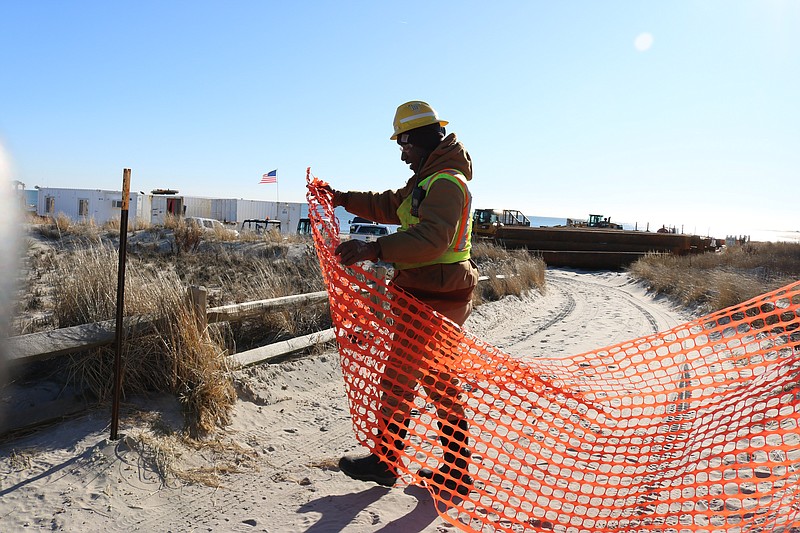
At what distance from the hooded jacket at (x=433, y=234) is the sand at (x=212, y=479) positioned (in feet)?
3.94

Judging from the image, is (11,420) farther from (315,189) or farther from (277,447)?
(315,189)

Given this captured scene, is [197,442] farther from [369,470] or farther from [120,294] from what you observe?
[369,470]

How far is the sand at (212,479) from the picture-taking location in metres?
3.00

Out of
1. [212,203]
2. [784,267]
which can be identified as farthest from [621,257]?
[212,203]

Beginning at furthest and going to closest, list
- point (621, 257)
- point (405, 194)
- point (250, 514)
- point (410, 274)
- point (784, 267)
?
point (621, 257)
point (784, 267)
point (405, 194)
point (410, 274)
point (250, 514)

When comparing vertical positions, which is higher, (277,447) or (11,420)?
(11,420)

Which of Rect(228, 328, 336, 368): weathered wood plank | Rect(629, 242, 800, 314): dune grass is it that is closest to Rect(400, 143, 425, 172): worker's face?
Rect(228, 328, 336, 368): weathered wood plank

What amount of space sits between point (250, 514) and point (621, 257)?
2313 cm

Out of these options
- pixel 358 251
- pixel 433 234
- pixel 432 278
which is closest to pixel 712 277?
pixel 432 278

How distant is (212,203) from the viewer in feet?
149

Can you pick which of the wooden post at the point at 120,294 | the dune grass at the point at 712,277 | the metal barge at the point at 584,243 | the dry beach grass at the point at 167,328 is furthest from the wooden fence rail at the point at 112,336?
the metal barge at the point at 584,243

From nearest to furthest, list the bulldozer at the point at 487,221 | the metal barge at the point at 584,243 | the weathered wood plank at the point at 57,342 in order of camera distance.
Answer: the weathered wood plank at the point at 57,342 < the metal barge at the point at 584,243 < the bulldozer at the point at 487,221

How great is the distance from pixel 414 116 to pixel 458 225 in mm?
703

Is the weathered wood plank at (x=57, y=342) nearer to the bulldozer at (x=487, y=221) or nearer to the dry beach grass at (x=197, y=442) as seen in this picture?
the dry beach grass at (x=197, y=442)
